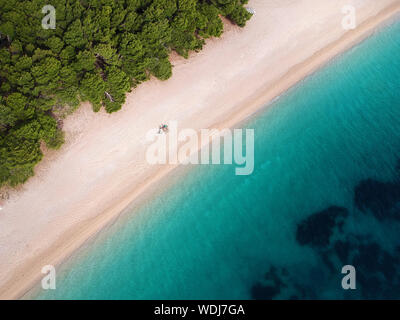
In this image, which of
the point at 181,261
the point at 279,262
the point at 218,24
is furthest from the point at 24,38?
the point at 279,262

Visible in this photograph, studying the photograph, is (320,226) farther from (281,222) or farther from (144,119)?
(144,119)

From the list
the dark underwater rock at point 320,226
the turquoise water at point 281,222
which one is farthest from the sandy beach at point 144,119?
the dark underwater rock at point 320,226

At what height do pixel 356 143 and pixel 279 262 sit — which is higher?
pixel 356 143

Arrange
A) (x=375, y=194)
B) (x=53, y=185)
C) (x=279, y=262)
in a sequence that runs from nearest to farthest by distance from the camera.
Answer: (x=53, y=185), (x=279, y=262), (x=375, y=194)

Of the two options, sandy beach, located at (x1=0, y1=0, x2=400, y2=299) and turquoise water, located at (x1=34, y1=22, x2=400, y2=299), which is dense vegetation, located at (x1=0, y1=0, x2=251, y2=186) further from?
Result: turquoise water, located at (x1=34, y1=22, x2=400, y2=299)

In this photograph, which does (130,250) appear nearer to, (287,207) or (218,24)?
(287,207)

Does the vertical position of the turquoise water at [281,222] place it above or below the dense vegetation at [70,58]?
below

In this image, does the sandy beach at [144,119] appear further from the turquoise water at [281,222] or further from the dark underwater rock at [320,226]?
the dark underwater rock at [320,226]
